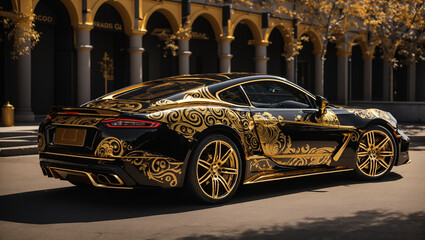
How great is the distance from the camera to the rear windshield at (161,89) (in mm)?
6322

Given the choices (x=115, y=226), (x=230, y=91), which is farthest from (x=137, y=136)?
(x=230, y=91)

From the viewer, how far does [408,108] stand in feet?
75.8

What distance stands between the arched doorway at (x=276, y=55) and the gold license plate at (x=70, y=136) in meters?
31.9

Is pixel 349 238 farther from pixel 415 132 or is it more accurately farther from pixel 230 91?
pixel 415 132

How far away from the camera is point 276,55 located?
37875mm

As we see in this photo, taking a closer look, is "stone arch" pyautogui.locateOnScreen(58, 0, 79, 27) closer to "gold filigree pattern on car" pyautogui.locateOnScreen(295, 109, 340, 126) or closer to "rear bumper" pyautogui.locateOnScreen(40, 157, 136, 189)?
"gold filigree pattern on car" pyautogui.locateOnScreen(295, 109, 340, 126)

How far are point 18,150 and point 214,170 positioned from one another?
672 cm

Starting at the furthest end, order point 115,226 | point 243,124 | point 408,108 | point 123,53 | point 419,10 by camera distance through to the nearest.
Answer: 1. point 123,53
2. point 419,10
3. point 408,108
4. point 243,124
5. point 115,226

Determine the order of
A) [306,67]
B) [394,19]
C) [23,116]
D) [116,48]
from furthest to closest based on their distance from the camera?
[306,67], [116,48], [394,19], [23,116]

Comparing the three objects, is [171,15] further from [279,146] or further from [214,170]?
[214,170]

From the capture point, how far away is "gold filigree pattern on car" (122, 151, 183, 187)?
5.68 meters

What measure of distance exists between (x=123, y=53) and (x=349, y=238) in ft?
80.1

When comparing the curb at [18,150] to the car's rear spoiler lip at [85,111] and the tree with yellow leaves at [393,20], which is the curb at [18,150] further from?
the tree with yellow leaves at [393,20]

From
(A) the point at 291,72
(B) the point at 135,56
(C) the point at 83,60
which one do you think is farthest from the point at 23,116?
(A) the point at 291,72
